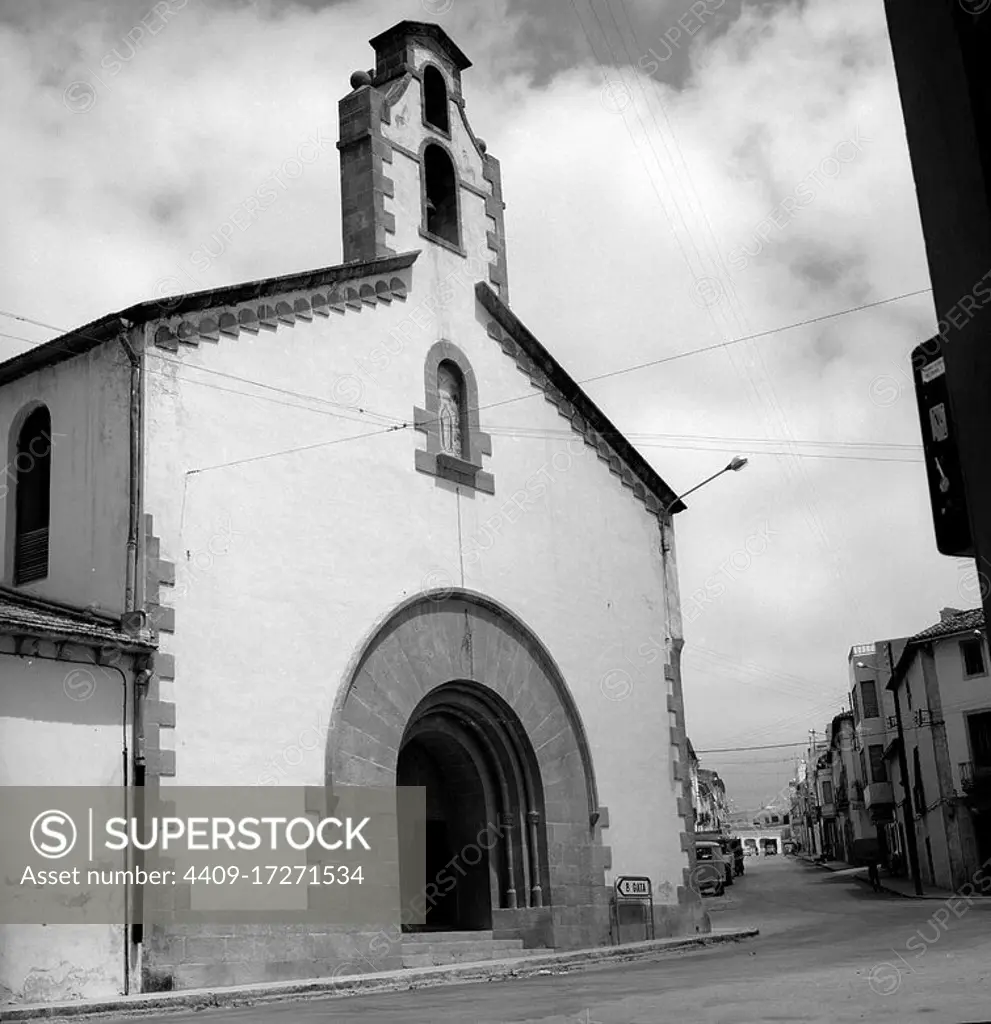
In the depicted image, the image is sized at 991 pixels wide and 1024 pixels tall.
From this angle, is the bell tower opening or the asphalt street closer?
the asphalt street

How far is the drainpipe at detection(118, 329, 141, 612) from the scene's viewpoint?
569 inches

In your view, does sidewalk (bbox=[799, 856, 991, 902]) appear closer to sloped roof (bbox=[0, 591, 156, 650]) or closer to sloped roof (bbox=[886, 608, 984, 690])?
sloped roof (bbox=[886, 608, 984, 690])

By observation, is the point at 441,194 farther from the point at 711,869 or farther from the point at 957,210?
the point at 711,869

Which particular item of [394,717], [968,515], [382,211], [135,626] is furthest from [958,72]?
[382,211]

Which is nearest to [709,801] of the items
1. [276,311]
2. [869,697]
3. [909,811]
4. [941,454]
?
[869,697]

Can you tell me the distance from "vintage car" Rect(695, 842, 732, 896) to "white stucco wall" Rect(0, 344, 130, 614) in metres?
28.2

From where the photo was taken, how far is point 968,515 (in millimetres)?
2381

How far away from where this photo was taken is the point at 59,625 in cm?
1337

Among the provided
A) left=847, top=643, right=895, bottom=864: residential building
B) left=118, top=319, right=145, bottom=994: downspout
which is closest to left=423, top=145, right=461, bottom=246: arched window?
left=118, top=319, right=145, bottom=994: downspout

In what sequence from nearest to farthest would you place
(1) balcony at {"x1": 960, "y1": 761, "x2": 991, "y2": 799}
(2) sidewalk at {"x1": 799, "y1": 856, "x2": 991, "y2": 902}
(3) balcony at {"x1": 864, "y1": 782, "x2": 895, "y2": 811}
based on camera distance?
(2) sidewalk at {"x1": 799, "y1": 856, "x2": 991, "y2": 902} → (1) balcony at {"x1": 960, "y1": 761, "x2": 991, "y2": 799} → (3) balcony at {"x1": 864, "y1": 782, "x2": 895, "y2": 811}

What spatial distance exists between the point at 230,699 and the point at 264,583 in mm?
1531

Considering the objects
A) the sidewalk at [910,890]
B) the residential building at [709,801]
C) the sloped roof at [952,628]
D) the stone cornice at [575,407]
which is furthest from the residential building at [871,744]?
the stone cornice at [575,407]

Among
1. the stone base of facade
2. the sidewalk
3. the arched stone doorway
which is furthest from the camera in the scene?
the sidewalk

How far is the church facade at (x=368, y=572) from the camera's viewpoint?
14.1 metres
